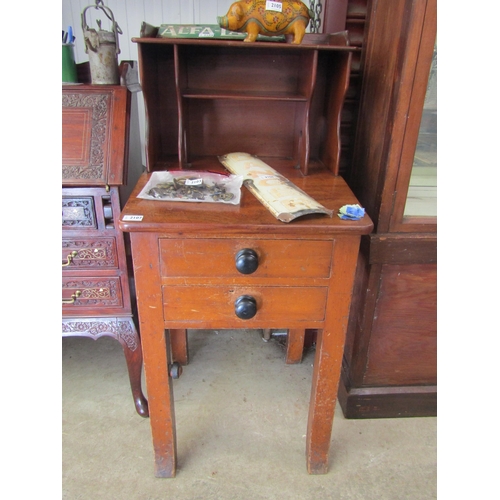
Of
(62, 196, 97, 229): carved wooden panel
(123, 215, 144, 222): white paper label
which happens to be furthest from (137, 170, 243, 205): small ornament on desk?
(62, 196, 97, 229): carved wooden panel

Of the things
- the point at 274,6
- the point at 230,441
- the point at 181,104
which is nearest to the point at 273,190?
the point at 181,104

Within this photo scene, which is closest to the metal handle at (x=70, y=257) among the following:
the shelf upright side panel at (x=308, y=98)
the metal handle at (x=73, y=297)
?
the metal handle at (x=73, y=297)

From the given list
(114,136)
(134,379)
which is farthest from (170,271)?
(134,379)

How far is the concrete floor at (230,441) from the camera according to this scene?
1.23m

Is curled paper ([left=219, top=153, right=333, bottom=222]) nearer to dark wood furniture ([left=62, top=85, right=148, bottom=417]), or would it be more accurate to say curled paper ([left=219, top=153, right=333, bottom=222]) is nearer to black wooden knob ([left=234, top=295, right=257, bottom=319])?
black wooden knob ([left=234, top=295, right=257, bottom=319])

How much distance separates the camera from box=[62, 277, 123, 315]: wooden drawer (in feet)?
4.06

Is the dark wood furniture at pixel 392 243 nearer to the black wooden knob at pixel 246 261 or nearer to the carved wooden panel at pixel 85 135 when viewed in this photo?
Answer: the black wooden knob at pixel 246 261

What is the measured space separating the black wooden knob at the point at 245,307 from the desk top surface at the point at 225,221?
17 centimetres

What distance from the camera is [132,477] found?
1.25 meters

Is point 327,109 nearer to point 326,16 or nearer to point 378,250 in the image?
point 326,16

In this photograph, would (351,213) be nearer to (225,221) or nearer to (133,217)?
(225,221)

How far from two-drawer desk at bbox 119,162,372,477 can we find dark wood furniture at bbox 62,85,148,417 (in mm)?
170
